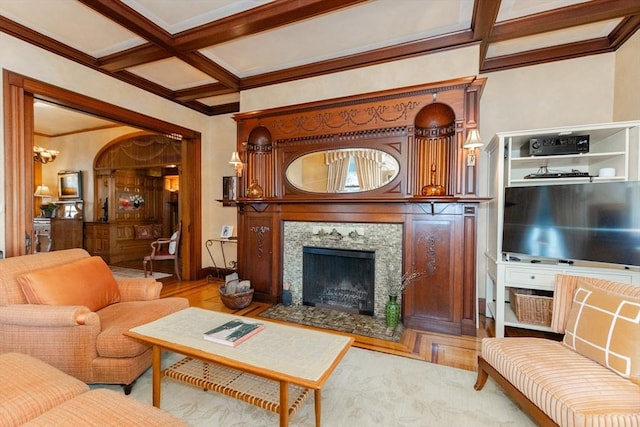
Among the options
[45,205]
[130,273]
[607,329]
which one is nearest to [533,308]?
[607,329]

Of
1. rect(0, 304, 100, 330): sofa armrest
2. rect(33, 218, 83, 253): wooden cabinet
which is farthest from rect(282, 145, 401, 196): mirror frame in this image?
rect(33, 218, 83, 253): wooden cabinet

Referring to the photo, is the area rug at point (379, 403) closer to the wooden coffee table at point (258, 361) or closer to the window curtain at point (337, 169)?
the wooden coffee table at point (258, 361)

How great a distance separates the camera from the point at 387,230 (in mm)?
3254

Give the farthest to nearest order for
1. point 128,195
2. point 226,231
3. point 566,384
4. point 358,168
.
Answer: point 128,195 < point 226,231 < point 358,168 < point 566,384

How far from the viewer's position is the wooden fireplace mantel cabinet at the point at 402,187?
291 centimetres

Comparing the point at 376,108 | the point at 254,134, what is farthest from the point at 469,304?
the point at 254,134

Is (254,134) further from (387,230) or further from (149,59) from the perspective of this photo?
(387,230)

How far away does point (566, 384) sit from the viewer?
1.42m

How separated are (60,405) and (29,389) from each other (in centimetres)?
20

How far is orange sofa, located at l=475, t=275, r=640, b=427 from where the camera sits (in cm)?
130

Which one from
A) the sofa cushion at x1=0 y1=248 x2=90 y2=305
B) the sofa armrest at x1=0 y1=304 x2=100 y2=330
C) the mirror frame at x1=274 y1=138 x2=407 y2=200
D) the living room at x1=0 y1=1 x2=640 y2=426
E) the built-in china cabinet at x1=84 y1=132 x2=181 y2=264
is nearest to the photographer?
the sofa armrest at x1=0 y1=304 x2=100 y2=330

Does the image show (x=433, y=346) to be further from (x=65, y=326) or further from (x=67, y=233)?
(x=67, y=233)

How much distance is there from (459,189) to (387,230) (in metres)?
0.85

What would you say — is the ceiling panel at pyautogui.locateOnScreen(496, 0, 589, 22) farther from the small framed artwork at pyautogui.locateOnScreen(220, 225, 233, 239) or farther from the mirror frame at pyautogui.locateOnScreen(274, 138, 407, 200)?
the small framed artwork at pyautogui.locateOnScreen(220, 225, 233, 239)
